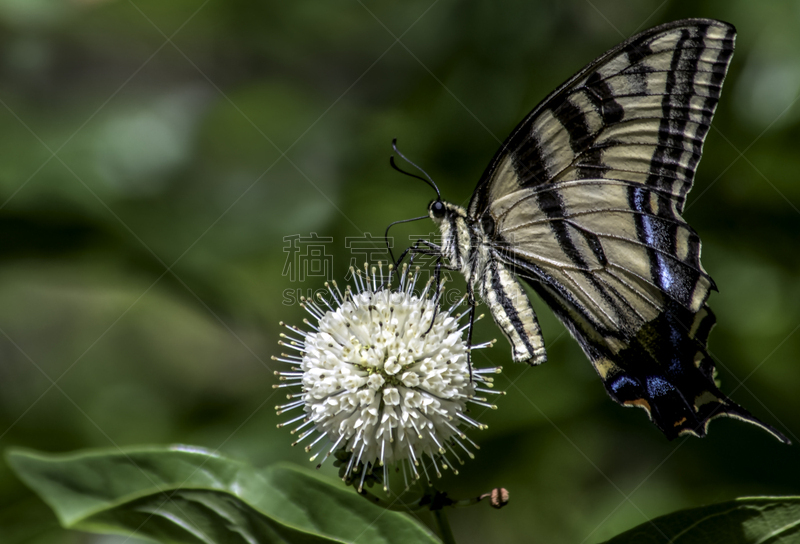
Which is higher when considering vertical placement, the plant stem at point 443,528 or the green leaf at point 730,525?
the plant stem at point 443,528

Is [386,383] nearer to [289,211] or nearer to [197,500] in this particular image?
[197,500]

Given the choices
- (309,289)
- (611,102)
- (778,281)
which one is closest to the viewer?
(611,102)

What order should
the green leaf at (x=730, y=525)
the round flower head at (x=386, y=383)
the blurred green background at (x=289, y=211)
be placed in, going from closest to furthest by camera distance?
the green leaf at (x=730, y=525) < the round flower head at (x=386, y=383) < the blurred green background at (x=289, y=211)

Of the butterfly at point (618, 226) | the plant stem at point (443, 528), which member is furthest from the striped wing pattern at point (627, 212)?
the plant stem at point (443, 528)

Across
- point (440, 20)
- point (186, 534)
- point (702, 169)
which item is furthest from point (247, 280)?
point (702, 169)

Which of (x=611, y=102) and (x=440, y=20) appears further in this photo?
(x=440, y=20)

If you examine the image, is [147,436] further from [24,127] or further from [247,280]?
[24,127]

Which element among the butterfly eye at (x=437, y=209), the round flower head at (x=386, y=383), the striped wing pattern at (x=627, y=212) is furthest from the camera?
the butterfly eye at (x=437, y=209)

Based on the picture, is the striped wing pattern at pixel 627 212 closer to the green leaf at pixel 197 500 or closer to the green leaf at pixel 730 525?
the green leaf at pixel 730 525
